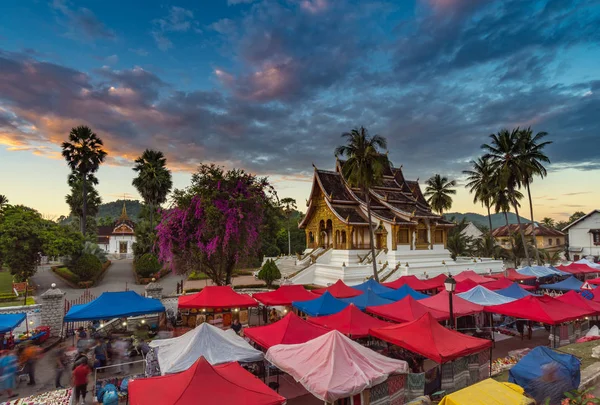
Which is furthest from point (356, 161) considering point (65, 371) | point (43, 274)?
point (43, 274)

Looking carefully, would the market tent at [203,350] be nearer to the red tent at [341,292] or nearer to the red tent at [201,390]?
the red tent at [201,390]

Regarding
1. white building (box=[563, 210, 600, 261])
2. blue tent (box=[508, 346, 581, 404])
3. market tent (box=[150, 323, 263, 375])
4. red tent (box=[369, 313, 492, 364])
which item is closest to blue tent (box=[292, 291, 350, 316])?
red tent (box=[369, 313, 492, 364])

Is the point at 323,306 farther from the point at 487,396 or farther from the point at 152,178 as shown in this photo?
the point at 152,178

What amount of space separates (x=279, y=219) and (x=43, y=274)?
102ft

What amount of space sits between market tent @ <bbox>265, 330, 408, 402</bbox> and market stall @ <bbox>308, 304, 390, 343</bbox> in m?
3.13

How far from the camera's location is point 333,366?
7809mm

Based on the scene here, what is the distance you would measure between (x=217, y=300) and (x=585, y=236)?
178 feet

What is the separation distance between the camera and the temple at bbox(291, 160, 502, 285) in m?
30.9

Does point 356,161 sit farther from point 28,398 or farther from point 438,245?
point 28,398

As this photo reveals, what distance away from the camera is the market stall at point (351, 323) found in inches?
464

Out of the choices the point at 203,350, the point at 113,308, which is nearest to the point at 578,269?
the point at 203,350

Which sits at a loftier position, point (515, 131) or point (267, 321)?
point (515, 131)

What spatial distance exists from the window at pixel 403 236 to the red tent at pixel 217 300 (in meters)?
21.9

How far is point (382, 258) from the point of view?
33.0 m
